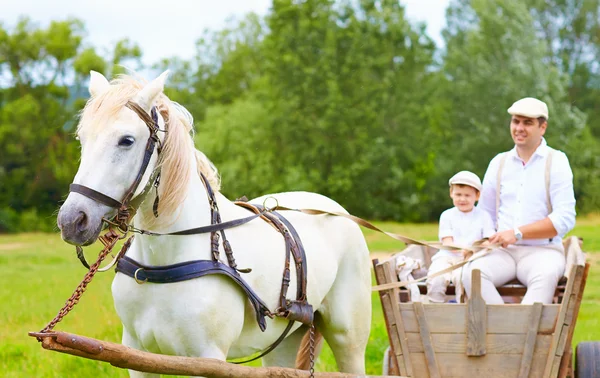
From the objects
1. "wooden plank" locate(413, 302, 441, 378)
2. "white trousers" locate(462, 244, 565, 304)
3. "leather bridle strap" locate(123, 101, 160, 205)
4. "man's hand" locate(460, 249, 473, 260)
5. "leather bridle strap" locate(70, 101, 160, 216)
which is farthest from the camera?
"man's hand" locate(460, 249, 473, 260)

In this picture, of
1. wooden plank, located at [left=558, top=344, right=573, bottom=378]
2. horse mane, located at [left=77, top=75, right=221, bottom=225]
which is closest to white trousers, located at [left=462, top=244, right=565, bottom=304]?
wooden plank, located at [left=558, top=344, right=573, bottom=378]

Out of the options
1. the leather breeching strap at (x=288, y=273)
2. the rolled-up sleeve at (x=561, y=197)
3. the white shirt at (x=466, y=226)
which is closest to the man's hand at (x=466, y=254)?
the white shirt at (x=466, y=226)

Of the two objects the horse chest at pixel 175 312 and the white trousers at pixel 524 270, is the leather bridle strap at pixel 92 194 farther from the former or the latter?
the white trousers at pixel 524 270

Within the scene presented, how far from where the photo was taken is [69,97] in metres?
37.6

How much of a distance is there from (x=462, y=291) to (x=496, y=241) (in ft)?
1.31

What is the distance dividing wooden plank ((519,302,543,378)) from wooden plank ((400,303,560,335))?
0.03 meters

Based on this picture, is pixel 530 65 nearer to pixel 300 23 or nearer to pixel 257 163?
pixel 300 23

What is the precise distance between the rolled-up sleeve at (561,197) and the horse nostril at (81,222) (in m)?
3.11

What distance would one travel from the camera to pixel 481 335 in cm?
458

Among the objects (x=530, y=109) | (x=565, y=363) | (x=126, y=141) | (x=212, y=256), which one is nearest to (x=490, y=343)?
(x=565, y=363)

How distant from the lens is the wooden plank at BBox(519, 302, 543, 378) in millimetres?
4523

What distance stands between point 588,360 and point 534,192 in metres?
1.15

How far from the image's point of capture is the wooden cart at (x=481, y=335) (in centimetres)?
451

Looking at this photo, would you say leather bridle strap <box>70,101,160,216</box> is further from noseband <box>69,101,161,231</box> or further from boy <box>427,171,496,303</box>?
boy <box>427,171,496,303</box>
